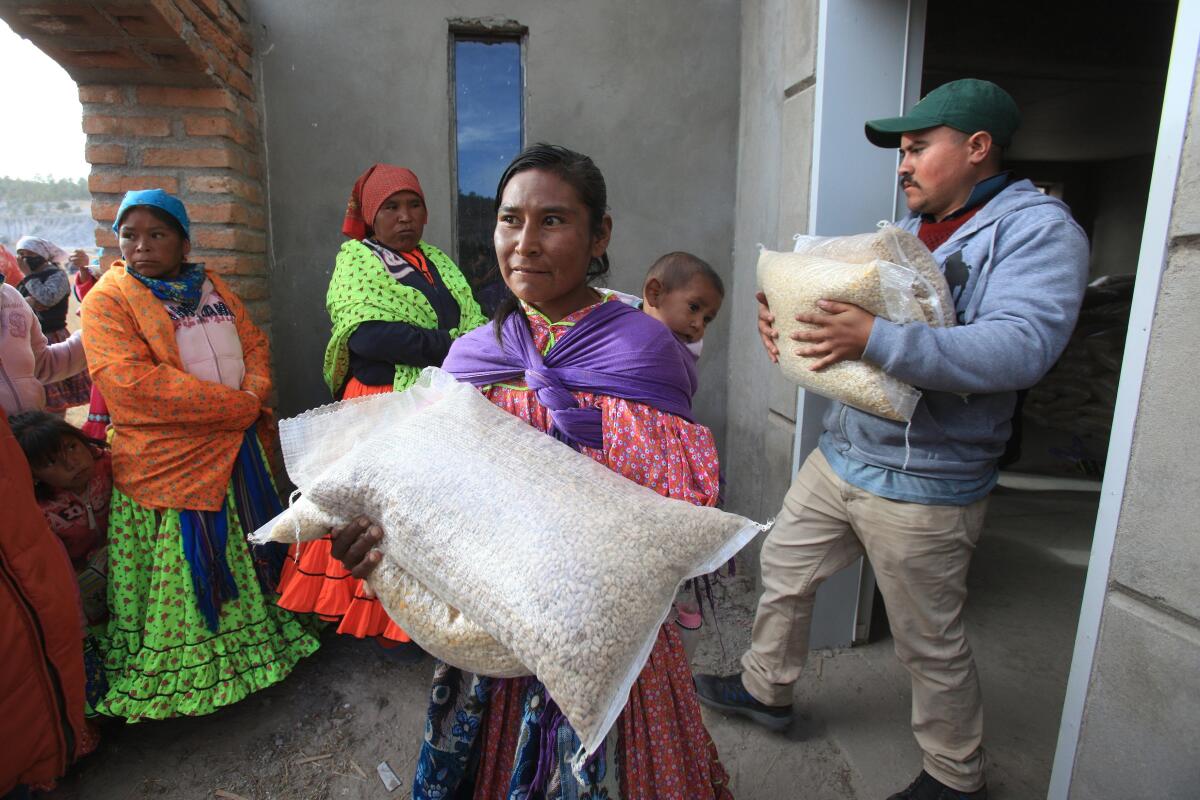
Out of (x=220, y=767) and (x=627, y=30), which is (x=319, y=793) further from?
(x=627, y=30)

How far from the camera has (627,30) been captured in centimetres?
331

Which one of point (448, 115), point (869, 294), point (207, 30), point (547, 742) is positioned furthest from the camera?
point (448, 115)

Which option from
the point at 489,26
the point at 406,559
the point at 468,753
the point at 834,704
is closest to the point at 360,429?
the point at 406,559

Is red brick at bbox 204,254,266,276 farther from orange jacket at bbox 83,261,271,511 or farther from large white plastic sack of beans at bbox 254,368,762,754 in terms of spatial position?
large white plastic sack of beans at bbox 254,368,762,754

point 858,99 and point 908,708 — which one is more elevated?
point 858,99

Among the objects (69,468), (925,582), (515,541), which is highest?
(515,541)

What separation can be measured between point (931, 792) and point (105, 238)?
3603 mm

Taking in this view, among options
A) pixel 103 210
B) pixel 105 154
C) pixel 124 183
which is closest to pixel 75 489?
pixel 103 210

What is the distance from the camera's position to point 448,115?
10.6ft

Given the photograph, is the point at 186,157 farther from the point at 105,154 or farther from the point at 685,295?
the point at 685,295

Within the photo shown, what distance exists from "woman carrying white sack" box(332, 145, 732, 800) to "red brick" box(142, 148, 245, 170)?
6.91ft

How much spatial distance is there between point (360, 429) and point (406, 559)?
31cm

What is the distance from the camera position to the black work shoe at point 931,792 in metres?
1.98

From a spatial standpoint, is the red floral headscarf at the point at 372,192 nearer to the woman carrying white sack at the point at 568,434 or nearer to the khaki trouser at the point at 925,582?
the woman carrying white sack at the point at 568,434
